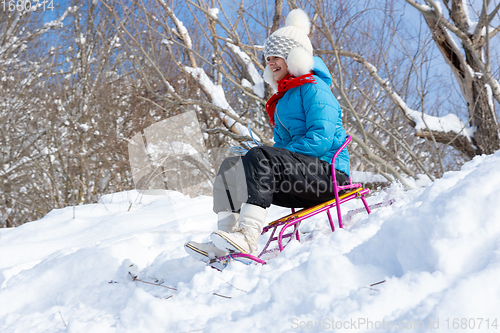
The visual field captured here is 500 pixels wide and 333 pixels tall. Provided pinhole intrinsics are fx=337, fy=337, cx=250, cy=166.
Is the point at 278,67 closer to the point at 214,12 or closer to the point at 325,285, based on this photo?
the point at 325,285

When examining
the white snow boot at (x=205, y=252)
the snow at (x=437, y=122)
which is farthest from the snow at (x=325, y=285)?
the snow at (x=437, y=122)

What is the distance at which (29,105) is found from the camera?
1002 cm

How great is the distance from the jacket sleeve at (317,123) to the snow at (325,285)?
0.55 metres

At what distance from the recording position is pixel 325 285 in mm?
1376

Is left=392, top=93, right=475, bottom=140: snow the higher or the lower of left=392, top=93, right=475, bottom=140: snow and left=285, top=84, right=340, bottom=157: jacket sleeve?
the lower

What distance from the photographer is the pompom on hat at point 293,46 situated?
229cm

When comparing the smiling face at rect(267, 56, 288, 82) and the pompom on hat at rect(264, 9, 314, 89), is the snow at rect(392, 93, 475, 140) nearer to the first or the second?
the pompom on hat at rect(264, 9, 314, 89)

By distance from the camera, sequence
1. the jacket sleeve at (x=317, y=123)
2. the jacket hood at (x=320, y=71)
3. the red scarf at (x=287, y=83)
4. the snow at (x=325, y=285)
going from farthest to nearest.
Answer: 1. the jacket hood at (x=320, y=71)
2. the red scarf at (x=287, y=83)
3. the jacket sleeve at (x=317, y=123)
4. the snow at (x=325, y=285)

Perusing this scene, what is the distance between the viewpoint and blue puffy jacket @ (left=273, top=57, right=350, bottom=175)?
2.09 meters

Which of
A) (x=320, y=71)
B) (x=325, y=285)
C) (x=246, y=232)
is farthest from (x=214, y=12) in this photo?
(x=325, y=285)

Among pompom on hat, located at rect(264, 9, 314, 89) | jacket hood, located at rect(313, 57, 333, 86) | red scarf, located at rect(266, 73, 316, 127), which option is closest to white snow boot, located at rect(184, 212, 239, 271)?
red scarf, located at rect(266, 73, 316, 127)

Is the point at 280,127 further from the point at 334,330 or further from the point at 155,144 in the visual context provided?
the point at 155,144

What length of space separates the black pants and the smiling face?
0.73 meters

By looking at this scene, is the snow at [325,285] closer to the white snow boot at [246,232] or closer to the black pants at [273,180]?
the white snow boot at [246,232]
